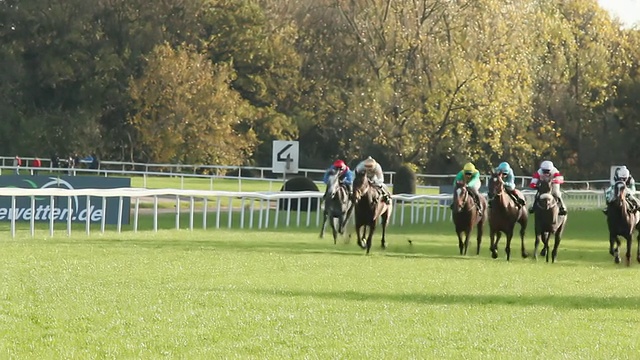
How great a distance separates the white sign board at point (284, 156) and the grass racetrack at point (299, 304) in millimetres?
16214

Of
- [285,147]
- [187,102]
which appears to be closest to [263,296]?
[285,147]

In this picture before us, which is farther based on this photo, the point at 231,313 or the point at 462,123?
the point at 462,123

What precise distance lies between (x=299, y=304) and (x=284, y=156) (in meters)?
26.5

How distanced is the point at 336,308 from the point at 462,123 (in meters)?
45.4

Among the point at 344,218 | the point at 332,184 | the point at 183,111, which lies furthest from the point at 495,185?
the point at 183,111

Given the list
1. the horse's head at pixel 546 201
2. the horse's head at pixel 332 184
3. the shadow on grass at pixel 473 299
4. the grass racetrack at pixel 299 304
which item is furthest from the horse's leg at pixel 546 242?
the shadow on grass at pixel 473 299

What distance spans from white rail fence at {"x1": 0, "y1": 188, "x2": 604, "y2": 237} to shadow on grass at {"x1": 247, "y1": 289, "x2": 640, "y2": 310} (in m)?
11.0

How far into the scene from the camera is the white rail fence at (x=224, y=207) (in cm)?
2572

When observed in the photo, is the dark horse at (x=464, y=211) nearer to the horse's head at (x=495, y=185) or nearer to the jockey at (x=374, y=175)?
the horse's head at (x=495, y=185)

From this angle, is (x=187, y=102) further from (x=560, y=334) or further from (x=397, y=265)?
(x=560, y=334)

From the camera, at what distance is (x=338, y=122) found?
6022cm

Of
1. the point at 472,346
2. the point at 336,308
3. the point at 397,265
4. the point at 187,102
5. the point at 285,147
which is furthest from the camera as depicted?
the point at 187,102

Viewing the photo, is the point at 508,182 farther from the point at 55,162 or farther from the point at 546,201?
the point at 55,162

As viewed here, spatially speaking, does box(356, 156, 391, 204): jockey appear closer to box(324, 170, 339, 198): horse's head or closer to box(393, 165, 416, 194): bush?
box(324, 170, 339, 198): horse's head
